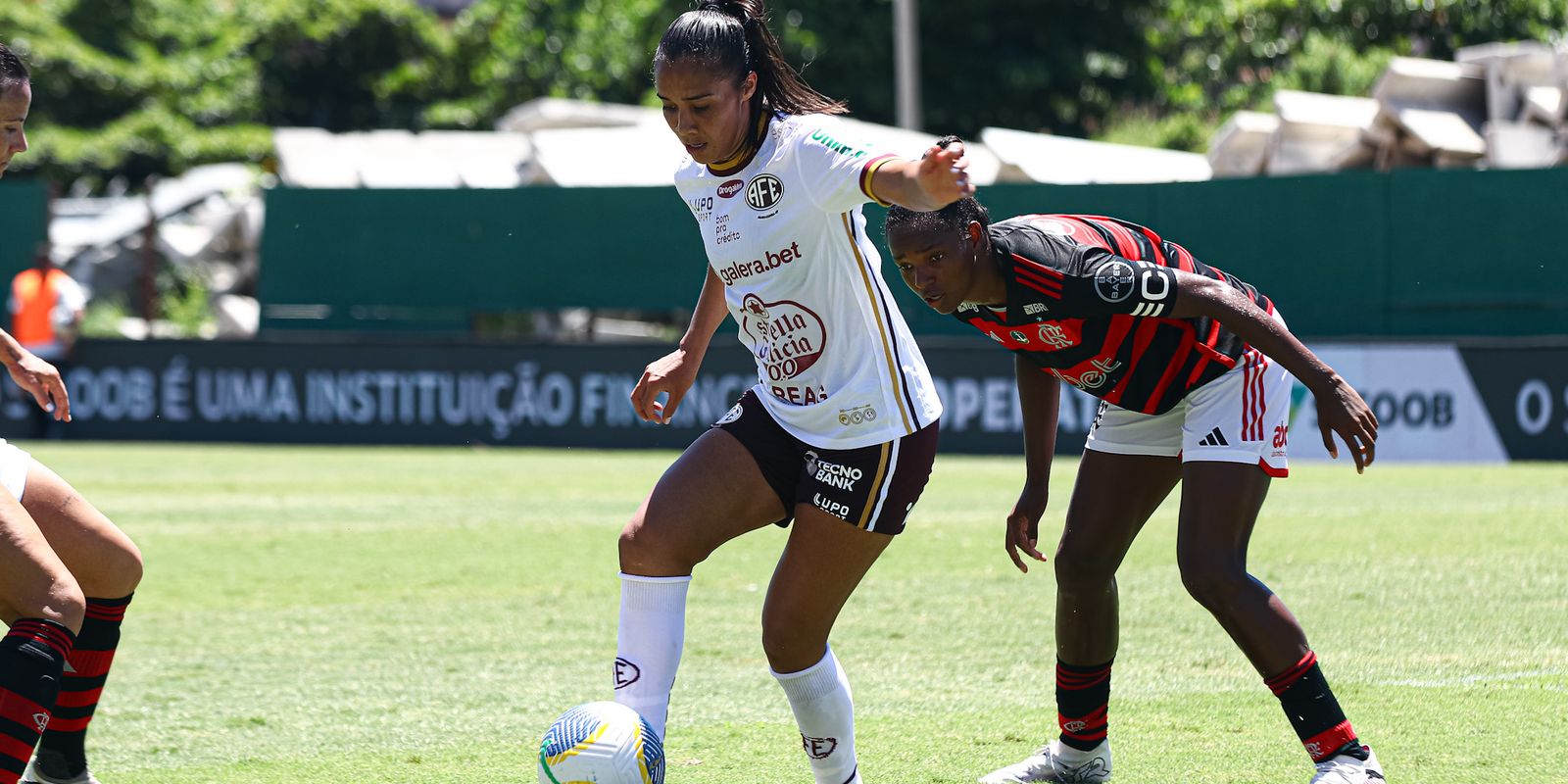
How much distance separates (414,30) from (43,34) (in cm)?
789

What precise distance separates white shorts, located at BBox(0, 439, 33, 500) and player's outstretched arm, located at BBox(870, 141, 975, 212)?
246cm

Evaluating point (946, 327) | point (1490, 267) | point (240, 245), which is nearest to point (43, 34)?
point (240, 245)

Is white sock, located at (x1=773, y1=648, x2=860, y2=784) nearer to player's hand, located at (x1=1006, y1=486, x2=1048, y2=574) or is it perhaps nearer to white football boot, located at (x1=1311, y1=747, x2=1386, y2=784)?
player's hand, located at (x1=1006, y1=486, x2=1048, y2=574)

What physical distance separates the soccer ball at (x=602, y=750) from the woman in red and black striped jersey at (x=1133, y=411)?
1239 mm

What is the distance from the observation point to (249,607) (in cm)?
905

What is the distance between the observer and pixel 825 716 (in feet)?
16.1

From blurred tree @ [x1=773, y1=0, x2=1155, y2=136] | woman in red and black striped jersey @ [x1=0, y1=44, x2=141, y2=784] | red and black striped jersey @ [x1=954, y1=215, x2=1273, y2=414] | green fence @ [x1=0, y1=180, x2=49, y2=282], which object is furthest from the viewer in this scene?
blurred tree @ [x1=773, y1=0, x2=1155, y2=136]

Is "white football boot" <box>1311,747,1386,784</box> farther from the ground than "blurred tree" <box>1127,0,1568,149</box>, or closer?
farther from the ground

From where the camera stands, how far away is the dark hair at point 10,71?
4805mm

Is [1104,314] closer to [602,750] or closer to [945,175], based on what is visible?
[945,175]

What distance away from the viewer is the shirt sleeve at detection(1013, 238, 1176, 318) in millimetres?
4867

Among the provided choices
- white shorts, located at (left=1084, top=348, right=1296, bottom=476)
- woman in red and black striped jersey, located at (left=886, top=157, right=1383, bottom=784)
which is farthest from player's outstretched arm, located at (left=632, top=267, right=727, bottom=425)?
white shorts, located at (left=1084, top=348, right=1296, bottom=476)

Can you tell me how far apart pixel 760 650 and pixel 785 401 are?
2967 mm

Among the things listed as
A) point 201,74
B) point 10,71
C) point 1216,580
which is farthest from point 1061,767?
point 201,74
